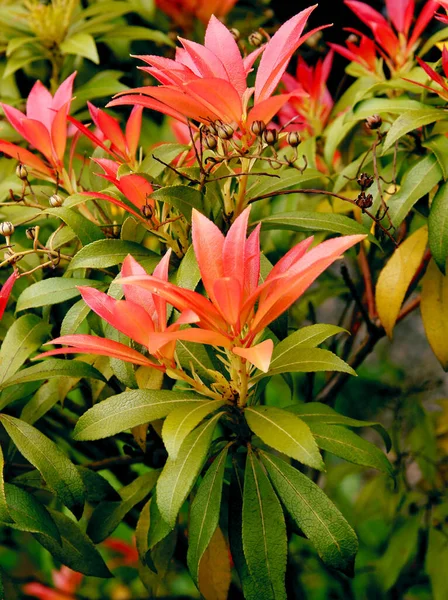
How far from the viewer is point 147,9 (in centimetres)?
155

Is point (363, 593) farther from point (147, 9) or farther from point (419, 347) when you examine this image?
point (147, 9)

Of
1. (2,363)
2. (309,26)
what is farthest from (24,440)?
(309,26)

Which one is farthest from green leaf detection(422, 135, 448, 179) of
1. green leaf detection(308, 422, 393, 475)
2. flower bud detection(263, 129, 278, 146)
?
green leaf detection(308, 422, 393, 475)

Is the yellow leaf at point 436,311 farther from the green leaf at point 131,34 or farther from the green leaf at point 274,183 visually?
the green leaf at point 131,34

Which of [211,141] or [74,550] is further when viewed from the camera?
[74,550]

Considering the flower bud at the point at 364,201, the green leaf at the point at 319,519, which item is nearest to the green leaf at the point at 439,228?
the flower bud at the point at 364,201

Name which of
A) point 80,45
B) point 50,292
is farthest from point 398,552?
point 80,45

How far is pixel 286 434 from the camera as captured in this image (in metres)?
0.76

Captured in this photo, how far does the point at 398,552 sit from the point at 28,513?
975 mm

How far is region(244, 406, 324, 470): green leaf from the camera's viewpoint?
727mm

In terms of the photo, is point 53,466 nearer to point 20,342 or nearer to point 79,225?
point 20,342

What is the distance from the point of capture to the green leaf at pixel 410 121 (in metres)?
0.92

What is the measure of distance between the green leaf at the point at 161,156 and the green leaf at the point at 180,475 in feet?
1.21

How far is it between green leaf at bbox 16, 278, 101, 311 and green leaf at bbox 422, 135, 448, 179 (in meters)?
→ 0.49
